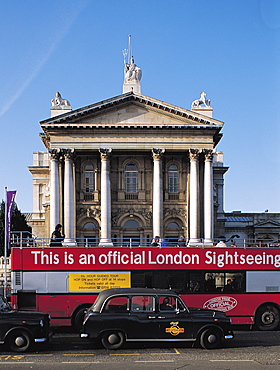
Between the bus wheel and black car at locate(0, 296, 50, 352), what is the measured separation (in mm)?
10042

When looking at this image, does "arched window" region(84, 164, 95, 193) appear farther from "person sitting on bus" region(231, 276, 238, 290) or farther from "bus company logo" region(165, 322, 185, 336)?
"bus company logo" region(165, 322, 185, 336)

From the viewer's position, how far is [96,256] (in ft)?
77.5

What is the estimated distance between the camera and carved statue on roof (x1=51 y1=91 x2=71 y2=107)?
56.2 meters

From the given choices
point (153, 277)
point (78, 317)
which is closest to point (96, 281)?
point (78, 317)

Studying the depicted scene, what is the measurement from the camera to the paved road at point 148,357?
15.4m

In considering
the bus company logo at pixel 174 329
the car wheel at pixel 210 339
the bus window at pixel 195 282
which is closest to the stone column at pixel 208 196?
the bus window at pixel 195 282

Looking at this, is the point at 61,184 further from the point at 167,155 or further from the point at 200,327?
the point at 200,327

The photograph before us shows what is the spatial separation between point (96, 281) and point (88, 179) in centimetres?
3313

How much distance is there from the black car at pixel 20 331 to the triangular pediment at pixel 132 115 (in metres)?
36.6

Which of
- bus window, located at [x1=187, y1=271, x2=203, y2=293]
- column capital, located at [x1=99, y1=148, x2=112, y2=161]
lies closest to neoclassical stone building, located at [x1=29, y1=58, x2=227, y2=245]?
column capital, located at [x1=99, y1=148, x2=112, y2=161]

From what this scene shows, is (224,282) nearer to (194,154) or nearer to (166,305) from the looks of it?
(166,305)

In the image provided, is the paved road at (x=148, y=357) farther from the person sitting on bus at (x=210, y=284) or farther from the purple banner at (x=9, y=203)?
the purple banner at (x=9, y=203)

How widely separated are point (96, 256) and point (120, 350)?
6.26 m

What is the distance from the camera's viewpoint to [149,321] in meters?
17.7
